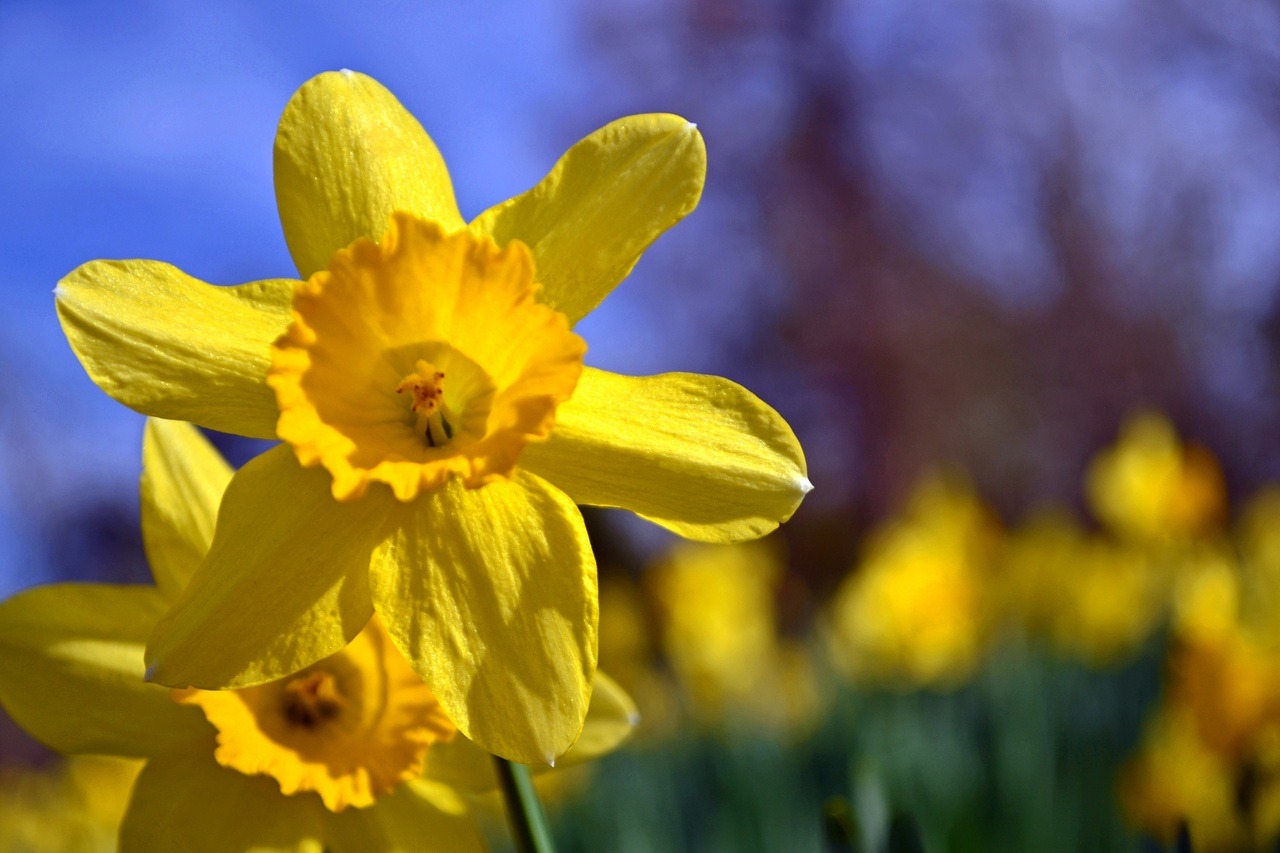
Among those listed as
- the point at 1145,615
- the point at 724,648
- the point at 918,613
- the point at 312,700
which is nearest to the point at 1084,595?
the point at 1145,615

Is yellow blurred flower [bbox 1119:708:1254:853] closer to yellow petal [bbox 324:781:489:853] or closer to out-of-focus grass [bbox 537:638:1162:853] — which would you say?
out-of-focus grass [bbox 537:638:1162:853]

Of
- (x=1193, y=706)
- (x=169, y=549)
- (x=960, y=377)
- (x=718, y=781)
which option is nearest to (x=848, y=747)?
(x=718, y=781)

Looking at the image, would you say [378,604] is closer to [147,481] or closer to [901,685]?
[147,481]

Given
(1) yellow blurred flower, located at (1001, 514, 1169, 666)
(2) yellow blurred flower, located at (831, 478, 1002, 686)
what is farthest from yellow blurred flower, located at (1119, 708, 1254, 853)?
(1) yellow blurred flower, located at (1001, 514, 1169, 666)

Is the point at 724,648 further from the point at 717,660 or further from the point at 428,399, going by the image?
the point at 428,399

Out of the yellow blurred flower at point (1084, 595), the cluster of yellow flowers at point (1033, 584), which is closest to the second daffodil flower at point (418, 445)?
the cluster of yellow flowers at point (1033, 584)

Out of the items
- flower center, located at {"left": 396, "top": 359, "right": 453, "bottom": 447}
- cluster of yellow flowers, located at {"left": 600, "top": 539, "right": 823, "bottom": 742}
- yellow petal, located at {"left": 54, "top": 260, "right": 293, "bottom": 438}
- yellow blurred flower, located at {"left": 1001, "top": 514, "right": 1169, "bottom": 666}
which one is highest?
yellow petal, located at {"left": 54, "top": 260, "right": 293, "bottom": 438}

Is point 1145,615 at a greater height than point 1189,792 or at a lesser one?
lesser

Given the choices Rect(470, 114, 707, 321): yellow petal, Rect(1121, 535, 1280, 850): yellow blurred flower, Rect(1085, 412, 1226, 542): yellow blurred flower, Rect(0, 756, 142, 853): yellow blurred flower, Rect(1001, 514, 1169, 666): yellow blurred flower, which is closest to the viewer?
Rect(470, 114, 707, 321): yellow petal
